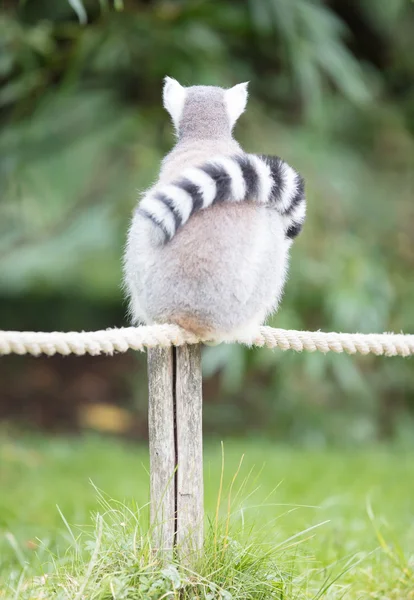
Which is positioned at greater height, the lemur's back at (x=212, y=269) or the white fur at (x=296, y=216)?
the white fur at (x=296, y=216)

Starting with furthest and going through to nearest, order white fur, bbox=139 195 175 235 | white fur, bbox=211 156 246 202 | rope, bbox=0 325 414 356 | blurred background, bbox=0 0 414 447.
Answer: blurred background, bbox=0 0 414 447 → white fur, bbox=211 156 246 202 → white fur, bbox=139 195 175 235 → rope, bbox=0 325 414 356

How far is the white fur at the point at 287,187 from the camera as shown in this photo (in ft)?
6.61

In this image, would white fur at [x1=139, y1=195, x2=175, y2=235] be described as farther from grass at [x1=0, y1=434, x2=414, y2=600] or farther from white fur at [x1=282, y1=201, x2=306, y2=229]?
grass at [x1=0, y1=434, x2=414, y2=600]

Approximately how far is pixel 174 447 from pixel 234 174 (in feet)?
2.32

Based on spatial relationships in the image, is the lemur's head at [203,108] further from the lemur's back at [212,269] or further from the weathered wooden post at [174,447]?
the weathered wooden post at [174,447]

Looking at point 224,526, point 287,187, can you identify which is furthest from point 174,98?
point 224,526

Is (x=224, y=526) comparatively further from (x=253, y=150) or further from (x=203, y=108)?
(x=253, y=150)

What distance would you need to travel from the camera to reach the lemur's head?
229 cm

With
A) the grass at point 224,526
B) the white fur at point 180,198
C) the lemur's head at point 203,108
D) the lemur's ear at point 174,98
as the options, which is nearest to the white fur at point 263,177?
the white fur at point 180,198

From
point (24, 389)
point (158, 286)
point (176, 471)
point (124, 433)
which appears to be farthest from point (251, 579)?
point (24, 389)

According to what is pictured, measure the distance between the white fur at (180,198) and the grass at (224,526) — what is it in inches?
30.2

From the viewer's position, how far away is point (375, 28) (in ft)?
22.6

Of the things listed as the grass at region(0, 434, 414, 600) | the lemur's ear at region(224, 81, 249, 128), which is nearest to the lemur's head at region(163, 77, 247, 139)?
the lemur's ear at region(224, 81, 249, 128)

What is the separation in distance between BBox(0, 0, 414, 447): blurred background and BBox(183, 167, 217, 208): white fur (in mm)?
2503
